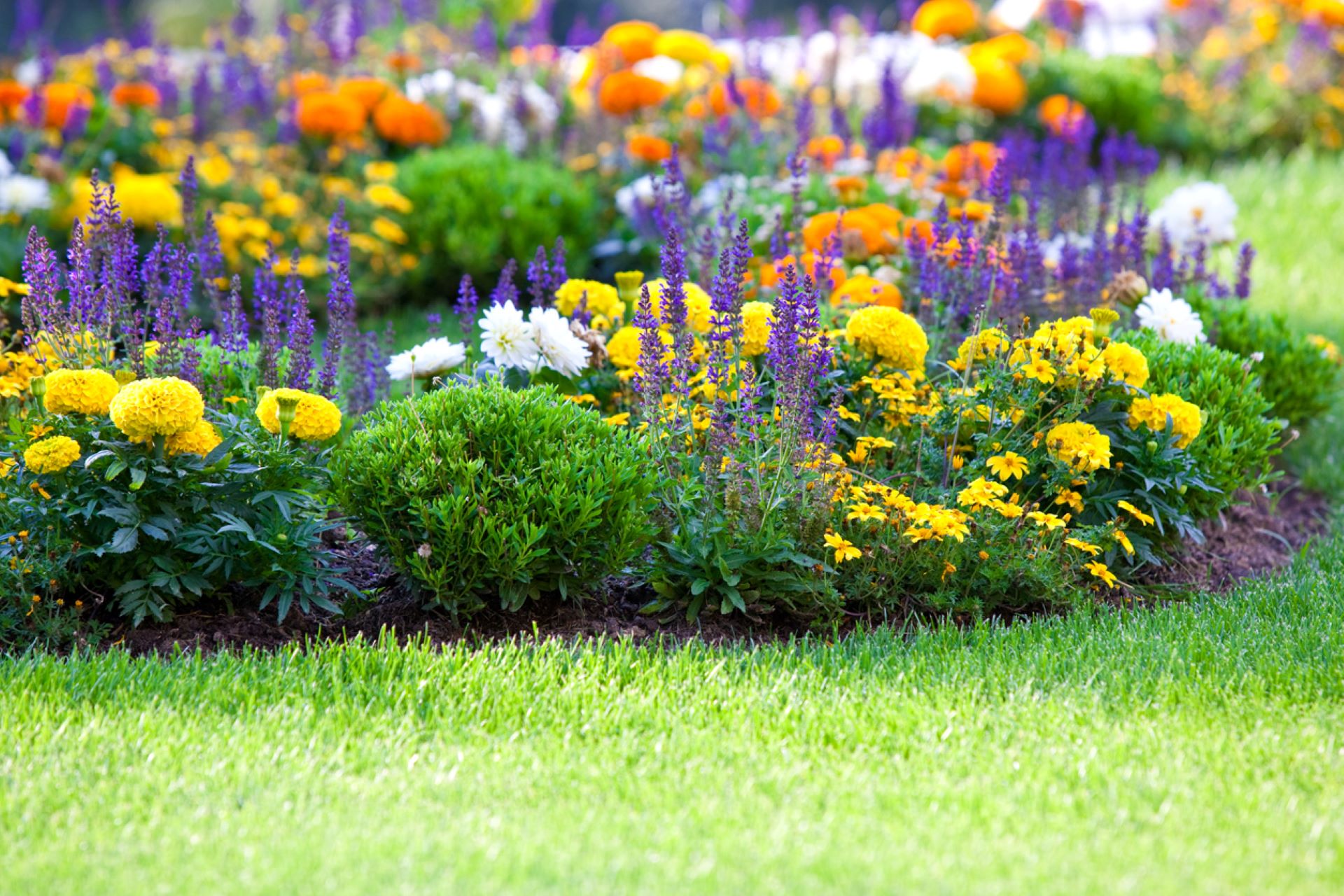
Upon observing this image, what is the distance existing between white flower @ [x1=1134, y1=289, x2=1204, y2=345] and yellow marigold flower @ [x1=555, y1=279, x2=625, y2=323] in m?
1.72

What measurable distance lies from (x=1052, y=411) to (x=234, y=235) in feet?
12.1

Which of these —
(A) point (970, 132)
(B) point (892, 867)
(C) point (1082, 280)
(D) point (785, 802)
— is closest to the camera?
(B) point (892, 867)

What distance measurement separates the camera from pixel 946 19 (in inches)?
365

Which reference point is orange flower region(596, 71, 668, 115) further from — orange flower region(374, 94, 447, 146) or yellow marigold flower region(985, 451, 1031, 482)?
yellow marigold flower region(985, 451, 1031, 482)

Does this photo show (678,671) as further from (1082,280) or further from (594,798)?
(1082,280)

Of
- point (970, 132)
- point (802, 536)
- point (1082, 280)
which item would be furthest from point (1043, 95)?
point (802, 536)

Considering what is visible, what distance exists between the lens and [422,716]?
299 cm

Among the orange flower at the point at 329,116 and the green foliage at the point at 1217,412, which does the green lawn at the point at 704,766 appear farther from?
the orange flower at the point at 329,116

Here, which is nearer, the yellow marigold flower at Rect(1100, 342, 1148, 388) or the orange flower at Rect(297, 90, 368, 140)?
the yellow marigold flower at Rect(1100, 342, 1148, 388)

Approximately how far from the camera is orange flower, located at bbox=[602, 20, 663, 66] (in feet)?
27.1

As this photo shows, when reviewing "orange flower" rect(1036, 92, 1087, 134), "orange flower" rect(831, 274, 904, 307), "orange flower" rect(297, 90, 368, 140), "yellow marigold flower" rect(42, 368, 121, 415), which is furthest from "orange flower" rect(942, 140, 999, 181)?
"yellow marigold flower" rect(42, 368, 121, 415)

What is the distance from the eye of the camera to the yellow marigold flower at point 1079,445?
11.9 feet

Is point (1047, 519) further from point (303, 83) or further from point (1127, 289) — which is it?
point (303, 83)

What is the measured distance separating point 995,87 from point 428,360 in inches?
217
